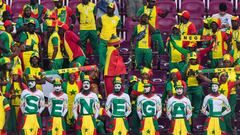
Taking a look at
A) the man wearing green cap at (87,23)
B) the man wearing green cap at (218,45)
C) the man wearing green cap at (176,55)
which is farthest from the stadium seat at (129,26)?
the man wearing green cap at (218,45)

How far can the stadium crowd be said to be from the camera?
26969mm

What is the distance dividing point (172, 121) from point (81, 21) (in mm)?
3583

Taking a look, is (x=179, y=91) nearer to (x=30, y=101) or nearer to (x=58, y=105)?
(x=58, y=105)

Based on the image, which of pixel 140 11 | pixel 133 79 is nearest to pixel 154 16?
pixel 140 11

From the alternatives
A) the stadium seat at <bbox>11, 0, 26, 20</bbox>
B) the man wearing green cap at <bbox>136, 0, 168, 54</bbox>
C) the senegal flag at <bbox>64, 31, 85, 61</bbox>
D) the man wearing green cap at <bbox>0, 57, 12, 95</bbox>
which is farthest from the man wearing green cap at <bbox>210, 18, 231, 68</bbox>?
the stadium seat at <bbox>11, 0, 26, 20</bbox>

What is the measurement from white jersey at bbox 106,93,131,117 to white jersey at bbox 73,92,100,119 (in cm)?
27

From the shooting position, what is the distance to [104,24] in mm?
28812

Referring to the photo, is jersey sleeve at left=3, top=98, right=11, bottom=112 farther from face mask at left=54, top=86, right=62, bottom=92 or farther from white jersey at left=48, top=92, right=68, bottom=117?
face mask at left=54, top=86, right=62, bottom=92

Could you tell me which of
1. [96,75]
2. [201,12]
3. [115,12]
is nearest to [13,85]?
[96,75]

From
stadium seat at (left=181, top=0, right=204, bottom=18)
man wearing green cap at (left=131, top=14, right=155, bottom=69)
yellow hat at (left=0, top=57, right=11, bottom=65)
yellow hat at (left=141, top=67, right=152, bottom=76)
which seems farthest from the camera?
stadium seat at (left=181, top=0, right=204, bottom=18)

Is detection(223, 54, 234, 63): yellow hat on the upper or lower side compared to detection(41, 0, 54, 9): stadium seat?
lower

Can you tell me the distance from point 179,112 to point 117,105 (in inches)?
46.9

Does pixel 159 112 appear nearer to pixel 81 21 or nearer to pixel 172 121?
pixel 172 121

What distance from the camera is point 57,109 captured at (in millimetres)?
26953
